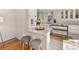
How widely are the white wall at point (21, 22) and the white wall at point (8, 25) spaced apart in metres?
0.04

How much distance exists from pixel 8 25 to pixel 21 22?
127 mm

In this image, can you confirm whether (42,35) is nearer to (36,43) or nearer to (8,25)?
(36,43)

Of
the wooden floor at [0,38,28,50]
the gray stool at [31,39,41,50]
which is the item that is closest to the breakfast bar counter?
the gray stool at [31,39,41,50]

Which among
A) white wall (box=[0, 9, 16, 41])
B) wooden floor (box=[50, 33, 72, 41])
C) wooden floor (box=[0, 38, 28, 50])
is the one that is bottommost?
wooden floor (box=[0, 38, 28, 50])

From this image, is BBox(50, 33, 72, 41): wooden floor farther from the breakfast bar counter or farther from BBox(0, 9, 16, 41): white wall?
BBox(0, 9, 16, 41): white wall

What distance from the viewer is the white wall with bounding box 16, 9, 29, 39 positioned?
35.8 inches

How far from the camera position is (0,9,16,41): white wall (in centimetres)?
90

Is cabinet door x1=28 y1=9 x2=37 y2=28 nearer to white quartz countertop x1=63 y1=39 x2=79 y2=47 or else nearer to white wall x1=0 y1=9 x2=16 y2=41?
white wall x1=0 y1=9 x2=16 y2=41

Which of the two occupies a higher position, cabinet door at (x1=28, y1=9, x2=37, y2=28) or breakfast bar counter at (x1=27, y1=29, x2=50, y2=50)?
cabinet door at (x1=28, y1=9, x2=37, y2=28)

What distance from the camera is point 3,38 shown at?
916mm

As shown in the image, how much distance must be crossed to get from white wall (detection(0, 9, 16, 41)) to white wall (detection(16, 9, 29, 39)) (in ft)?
0.13

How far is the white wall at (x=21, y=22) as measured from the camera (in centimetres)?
91

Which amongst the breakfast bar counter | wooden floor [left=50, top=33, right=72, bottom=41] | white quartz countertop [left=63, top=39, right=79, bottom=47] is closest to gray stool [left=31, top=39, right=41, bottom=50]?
the breakfast bar counter

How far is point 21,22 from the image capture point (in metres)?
0.93
